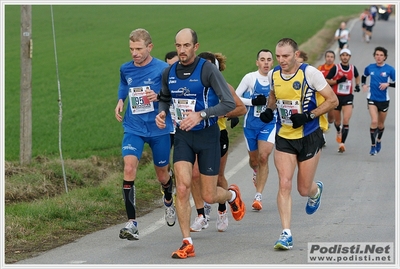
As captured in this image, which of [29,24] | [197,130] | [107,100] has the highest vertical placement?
[29,24]

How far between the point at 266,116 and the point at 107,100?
18453 millimetres

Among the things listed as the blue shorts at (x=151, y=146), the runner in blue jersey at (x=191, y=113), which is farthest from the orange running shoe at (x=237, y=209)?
the runner in blue jersey at (x=191, y=113)

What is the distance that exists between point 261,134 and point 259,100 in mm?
706

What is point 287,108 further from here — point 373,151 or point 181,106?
point 373,151

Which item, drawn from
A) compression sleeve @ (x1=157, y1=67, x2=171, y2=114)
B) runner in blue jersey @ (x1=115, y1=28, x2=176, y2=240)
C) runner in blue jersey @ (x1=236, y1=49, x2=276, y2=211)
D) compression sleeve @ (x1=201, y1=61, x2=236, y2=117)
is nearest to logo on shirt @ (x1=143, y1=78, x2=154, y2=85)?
runner in blue jersey @ (x1=115, y1=28, x2=176, y2=240)

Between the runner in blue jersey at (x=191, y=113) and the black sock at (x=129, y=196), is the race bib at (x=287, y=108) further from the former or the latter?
the black sock at (x=129, y=196)

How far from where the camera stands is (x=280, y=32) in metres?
50.8

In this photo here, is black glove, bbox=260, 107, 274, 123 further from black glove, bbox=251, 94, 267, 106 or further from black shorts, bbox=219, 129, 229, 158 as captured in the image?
black glove, bbox=251, 94, 267, 106

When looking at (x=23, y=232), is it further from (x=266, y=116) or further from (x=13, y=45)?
(x=13, y=45)

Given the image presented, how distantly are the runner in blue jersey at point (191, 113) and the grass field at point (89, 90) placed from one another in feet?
5.47

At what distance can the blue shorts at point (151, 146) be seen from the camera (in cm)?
956

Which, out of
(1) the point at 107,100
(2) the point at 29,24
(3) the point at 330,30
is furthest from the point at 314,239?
(3) the point at 330,30

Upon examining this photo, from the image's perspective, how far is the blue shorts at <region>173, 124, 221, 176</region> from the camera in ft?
28.8

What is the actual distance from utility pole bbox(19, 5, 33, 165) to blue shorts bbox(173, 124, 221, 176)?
6132 millimetres
